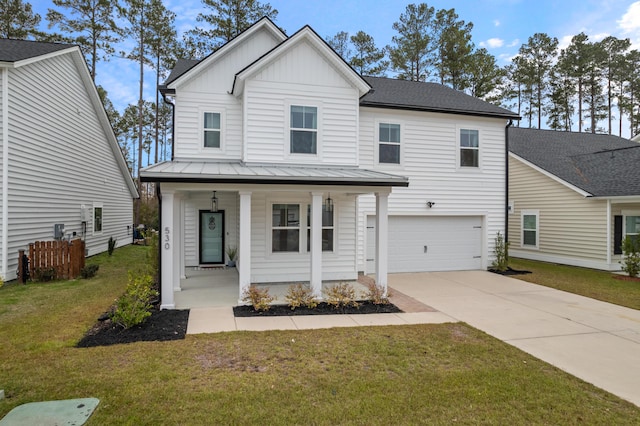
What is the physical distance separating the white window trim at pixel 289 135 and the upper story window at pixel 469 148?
17.8 feet

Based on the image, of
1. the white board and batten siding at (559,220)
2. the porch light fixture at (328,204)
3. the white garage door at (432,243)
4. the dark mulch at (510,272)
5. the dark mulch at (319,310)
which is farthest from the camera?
the white board and batten siding at (559,220)

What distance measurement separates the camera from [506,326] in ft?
20.9

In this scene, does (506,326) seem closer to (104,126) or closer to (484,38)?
(104,126)

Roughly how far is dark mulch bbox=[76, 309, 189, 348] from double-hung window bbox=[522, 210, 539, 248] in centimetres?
1395

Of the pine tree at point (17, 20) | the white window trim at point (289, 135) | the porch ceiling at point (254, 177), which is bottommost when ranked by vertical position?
the porch ceiling at point (254, 177)

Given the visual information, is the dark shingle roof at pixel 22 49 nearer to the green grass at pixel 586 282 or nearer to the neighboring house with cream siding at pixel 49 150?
the neighboring house with cream siding at pixel 49 150

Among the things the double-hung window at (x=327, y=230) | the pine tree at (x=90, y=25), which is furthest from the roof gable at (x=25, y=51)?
the pine tree at (x=90, y=25)

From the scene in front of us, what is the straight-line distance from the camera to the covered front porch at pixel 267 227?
23.4 feet

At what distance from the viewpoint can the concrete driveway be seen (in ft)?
15.3

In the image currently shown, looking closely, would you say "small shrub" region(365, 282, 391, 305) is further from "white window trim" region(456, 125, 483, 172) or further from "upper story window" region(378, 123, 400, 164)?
"white window trim" region(456, 125, 483, 172)

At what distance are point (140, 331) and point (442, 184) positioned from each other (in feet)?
32.1

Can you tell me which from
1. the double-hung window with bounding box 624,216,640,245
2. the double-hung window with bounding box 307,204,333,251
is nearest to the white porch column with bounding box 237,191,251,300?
the double-hung window with bounding box 307,204,333,251

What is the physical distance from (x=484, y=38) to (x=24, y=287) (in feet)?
89.1

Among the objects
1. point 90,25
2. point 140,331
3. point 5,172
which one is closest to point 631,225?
point 140,331
